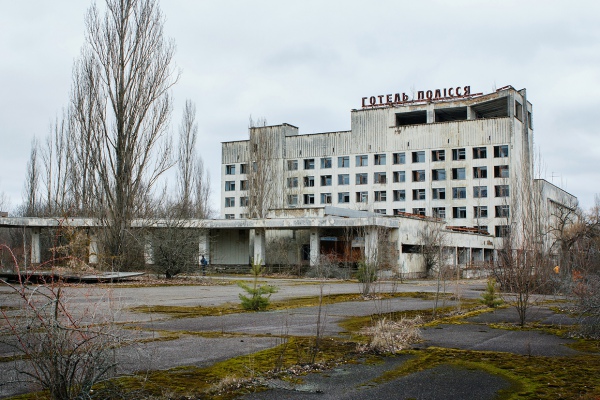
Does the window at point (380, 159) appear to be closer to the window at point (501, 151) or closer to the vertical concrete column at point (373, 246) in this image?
the window at point (501, 151)

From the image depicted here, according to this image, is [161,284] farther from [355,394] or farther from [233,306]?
[355,394]

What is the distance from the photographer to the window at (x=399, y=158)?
71062 millimetres

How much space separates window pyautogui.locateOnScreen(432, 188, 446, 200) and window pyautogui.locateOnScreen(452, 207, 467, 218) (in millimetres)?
1872

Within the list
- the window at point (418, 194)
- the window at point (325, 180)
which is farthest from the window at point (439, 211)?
the window at point (325, 180)

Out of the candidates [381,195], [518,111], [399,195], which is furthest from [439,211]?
[518,111]

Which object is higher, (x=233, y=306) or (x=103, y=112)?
(x=103, y=112)

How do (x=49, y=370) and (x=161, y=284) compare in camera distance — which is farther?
(x=161, y=284)

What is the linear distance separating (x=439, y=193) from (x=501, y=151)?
27.9 feet

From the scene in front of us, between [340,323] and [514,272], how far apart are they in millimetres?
4137

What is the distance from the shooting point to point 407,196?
71062 mm

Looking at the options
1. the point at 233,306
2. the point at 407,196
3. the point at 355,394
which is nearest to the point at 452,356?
the point at 355,394

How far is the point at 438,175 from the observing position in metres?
69.6

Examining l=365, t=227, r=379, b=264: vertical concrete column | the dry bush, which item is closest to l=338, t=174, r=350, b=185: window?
l=365, t=227, r=379, b=264: vertical concrete column

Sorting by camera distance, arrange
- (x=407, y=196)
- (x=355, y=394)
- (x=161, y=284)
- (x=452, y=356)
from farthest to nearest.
Answer: (x=407, y=196) → (x=161, y=284) → (x=452, y=356) → (x=355, y=394)
